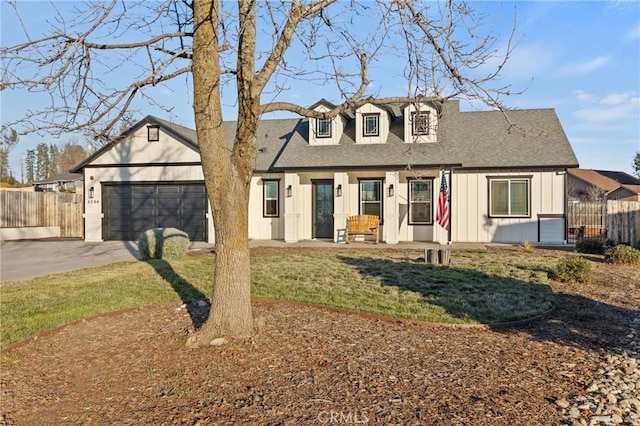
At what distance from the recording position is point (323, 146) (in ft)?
57.4

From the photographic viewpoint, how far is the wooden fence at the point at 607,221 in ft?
48.7

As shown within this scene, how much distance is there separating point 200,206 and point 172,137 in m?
3.00

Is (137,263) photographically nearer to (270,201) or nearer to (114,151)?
(270,201)

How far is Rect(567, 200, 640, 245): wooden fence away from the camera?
1485 centimetres

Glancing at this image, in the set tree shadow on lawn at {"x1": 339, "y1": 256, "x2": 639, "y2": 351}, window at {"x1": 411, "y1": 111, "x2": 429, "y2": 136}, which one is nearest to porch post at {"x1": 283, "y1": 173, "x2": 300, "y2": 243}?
tree shadow on lawn at {"x1": 339, "y1": 256, "x2": 639, "y2": 351}

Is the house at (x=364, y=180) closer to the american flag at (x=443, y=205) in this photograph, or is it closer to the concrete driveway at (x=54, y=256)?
the american flag at (x=443, y=205)

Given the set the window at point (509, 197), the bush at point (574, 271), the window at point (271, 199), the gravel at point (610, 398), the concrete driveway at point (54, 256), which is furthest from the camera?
the window at point (271, 199)

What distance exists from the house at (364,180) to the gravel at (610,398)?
1084 cm

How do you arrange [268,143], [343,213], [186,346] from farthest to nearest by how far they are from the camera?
1. [268,143]
2. [343,213]
3. [186,346]

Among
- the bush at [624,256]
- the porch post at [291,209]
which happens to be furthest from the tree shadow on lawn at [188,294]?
the bush at [624,256]

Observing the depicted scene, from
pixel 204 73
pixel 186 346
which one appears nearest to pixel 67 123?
pixel 204 73

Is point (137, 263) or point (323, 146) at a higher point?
point (323, 146)

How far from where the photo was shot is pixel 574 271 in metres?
8.80

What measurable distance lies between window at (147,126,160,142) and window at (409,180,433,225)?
1019 centimetres
